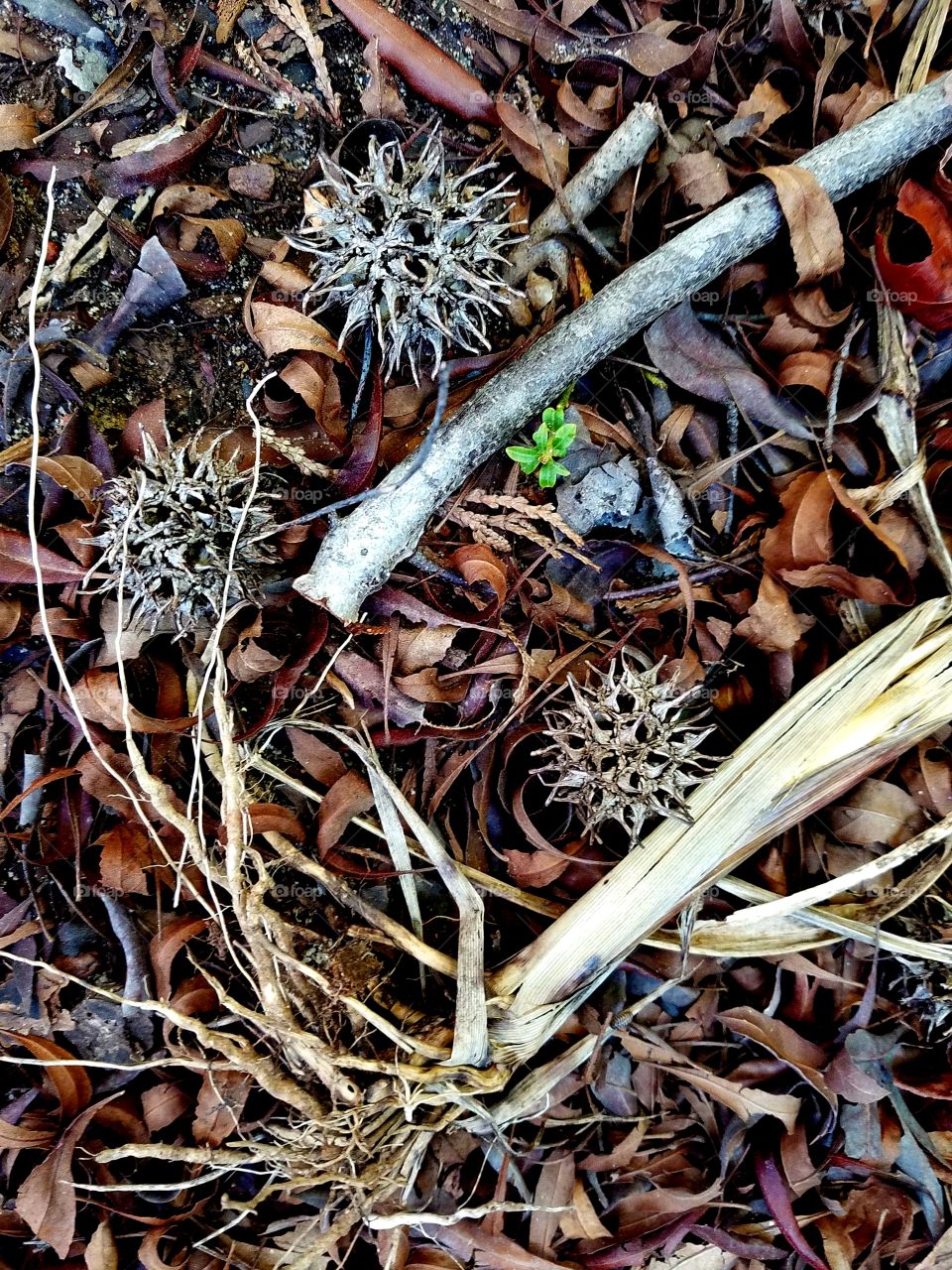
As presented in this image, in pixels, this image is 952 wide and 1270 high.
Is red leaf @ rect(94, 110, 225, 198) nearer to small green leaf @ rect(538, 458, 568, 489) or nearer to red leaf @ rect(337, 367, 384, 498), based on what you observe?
red leaf @ rect(337, 367, 384, 498)

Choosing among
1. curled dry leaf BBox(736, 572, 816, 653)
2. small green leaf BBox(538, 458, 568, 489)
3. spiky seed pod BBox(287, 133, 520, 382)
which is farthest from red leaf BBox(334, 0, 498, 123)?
curled dry leaf BBox(736, 572, 816, 653)

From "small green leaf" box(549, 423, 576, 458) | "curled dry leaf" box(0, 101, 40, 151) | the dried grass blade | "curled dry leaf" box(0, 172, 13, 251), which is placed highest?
"curled dry leaf" box(0, 101, 40, 151)

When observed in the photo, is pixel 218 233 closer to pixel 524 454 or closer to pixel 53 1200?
pixel 524 454

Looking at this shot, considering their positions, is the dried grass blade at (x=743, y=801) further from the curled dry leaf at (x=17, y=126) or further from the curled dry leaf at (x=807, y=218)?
the curled dry leaf at (x=17, y=126)

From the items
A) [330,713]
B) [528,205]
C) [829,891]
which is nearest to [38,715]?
[330,713]

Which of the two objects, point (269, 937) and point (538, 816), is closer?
point (269, 937)

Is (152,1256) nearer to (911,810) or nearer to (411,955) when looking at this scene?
(411,955)

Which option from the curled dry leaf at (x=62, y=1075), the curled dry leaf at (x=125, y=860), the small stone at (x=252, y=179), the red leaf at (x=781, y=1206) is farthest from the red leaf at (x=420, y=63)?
the red leaf at (x=781, y=1206)
